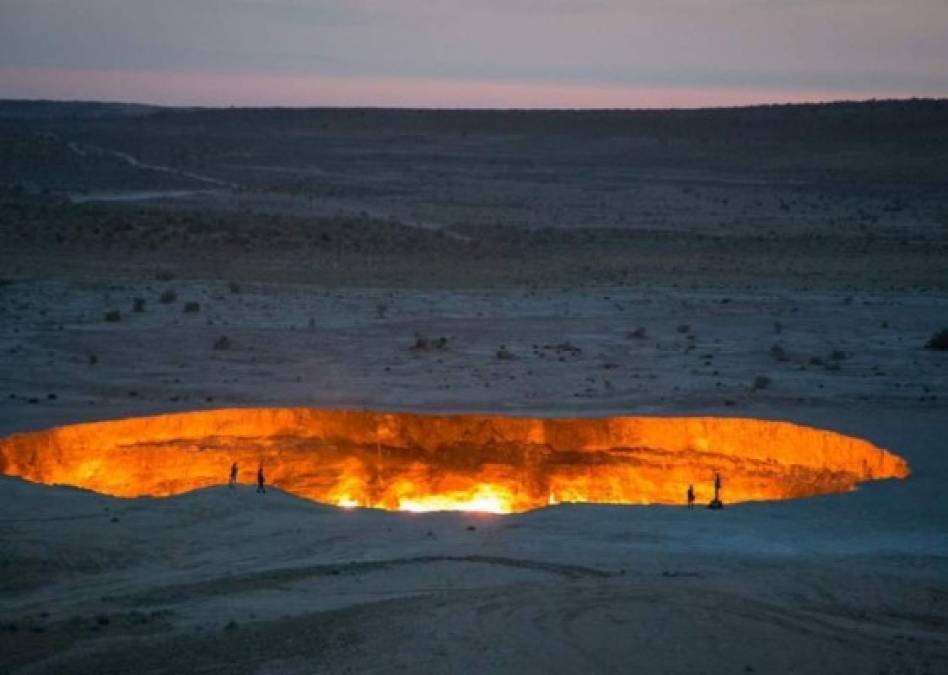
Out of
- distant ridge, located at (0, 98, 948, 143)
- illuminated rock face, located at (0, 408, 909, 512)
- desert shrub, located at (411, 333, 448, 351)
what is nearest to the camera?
illuminated rock face, located at (0, 408, 909, 512)

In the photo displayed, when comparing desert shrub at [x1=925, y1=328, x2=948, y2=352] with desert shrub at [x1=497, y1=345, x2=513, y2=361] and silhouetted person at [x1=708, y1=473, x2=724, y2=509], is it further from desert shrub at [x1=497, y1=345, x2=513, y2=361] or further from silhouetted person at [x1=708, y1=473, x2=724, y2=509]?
silhouetted person at [x1=708, y1=473, x2=724, y2=509]

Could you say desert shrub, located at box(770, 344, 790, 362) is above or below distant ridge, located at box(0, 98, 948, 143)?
below

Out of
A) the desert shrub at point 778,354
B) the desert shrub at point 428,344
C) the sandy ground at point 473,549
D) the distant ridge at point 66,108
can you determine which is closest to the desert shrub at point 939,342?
the sandy ground at point 473,549

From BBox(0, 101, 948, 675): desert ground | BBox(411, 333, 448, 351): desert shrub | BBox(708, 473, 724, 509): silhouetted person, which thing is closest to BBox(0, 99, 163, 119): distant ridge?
BBox(0, 101, 948, 675): desert ground

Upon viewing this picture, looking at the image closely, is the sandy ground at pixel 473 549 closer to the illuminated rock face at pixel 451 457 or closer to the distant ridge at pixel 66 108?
the illuminated rock face at pixel 451 457

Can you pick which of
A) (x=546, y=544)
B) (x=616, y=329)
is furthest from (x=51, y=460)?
(x=616, y=329)

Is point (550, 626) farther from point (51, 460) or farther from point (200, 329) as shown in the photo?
point (200, 329)

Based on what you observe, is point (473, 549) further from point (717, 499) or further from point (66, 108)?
point (66, 108)

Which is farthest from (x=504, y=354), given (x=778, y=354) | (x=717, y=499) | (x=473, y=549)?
(x=473, y=549)
